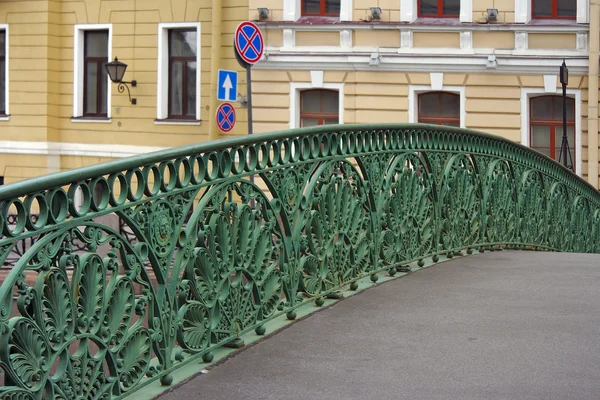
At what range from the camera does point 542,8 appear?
23.8 meters

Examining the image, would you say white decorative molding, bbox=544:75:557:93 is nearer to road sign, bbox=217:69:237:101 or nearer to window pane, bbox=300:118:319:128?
window pane, bbox=300:118:319:128

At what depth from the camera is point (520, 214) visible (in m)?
12.1

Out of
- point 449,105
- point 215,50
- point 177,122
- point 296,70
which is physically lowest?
point 177,122

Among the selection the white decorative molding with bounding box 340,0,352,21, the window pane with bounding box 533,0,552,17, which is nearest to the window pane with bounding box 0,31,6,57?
the white decorative molding with bounding box 340,0,352,21

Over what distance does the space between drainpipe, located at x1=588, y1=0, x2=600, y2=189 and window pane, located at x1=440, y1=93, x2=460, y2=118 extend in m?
2.84

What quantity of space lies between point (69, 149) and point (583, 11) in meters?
11.9

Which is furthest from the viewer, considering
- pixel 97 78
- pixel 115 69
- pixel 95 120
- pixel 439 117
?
pixel 97 78

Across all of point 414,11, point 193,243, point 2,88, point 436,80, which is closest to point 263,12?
point 414,11

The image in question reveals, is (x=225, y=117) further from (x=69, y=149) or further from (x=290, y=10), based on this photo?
(x=69, y=149)

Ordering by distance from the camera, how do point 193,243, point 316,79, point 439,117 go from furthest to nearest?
point 316,79 → point 439,117 → point 193,243

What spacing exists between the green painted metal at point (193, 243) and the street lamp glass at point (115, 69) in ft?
54.5

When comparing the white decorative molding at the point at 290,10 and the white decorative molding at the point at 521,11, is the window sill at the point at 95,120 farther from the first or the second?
the white decorative molding at the point at 521,11

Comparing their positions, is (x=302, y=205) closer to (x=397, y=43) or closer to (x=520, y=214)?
(x=520, y=214)

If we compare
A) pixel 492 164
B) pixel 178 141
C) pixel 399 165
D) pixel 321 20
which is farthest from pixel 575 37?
pixel 399 165
